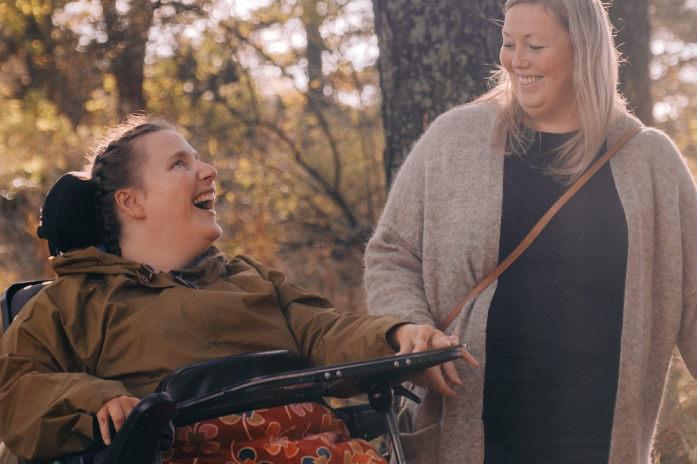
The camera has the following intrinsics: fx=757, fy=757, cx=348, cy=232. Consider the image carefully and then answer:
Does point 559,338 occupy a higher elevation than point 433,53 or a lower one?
lower

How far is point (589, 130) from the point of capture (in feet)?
7.66

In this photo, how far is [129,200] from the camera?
2.56 metres

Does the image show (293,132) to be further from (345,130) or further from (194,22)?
(194,22)

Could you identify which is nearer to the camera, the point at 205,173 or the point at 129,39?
the point at 205,173

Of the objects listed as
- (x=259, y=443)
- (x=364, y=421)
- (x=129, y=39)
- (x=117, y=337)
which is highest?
(x=129, y=39)

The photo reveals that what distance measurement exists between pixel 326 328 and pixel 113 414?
78 cm

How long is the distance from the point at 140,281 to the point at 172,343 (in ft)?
0.80

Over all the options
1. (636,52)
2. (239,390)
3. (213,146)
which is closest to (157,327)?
(239,390)

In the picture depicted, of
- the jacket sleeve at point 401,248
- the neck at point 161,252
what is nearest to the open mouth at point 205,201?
the neck at point 161,252

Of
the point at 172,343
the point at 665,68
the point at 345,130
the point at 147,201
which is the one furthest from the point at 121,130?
the point at 665,68

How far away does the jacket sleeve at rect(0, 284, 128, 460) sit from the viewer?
6.22ft

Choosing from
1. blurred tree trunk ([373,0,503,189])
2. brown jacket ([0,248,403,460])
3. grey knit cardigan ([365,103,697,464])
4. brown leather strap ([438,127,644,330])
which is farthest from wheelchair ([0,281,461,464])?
blurred tree trunk ([373,0,503,189])

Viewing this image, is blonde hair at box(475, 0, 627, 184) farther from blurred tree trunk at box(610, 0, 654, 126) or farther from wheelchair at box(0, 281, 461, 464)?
blurred tree trunk at box(610, 0, 654, 126)

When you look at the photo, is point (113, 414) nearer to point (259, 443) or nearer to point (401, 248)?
point (259, 443)
